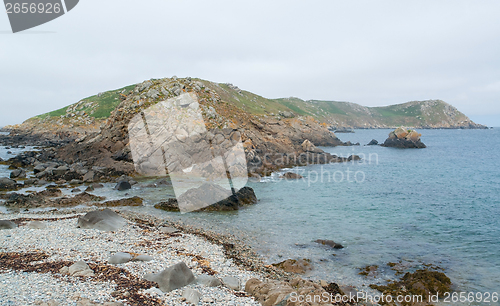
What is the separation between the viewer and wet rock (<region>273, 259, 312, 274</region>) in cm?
1480

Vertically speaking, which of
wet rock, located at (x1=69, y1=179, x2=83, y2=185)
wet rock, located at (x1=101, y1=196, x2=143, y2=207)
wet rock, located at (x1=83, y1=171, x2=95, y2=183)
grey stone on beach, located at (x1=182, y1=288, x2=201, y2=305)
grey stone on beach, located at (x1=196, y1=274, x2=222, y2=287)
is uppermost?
wet rock, located at (x1=83, y1=171, x2=95, y2=183)

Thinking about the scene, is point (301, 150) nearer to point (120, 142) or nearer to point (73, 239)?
point (120, 142)

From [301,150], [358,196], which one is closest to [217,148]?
[358,196]

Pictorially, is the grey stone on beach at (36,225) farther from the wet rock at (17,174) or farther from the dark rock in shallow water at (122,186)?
the wet rock at (17,174)

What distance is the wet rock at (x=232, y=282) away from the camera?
1169 cm

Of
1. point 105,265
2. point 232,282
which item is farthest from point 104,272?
point 232,282

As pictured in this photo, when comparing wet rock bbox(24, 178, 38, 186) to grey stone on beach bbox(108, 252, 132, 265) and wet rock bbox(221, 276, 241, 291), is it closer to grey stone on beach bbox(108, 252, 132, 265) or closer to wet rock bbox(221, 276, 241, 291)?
grey stone on beach bbox(108, 252, 132, 265)

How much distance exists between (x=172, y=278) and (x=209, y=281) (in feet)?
5.09

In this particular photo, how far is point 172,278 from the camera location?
10.9 m

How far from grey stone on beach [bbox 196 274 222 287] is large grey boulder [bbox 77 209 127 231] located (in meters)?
8.78

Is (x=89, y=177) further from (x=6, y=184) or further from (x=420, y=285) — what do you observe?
(x=420, y=285)

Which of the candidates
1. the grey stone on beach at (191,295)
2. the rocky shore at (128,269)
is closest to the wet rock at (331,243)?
the rocky shore at (128,269)

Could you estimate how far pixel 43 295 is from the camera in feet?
29.9

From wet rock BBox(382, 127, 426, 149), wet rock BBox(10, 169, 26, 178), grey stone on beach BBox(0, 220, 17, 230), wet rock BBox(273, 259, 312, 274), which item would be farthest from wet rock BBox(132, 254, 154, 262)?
wet rock BBox(382, 127, 426, 149)
